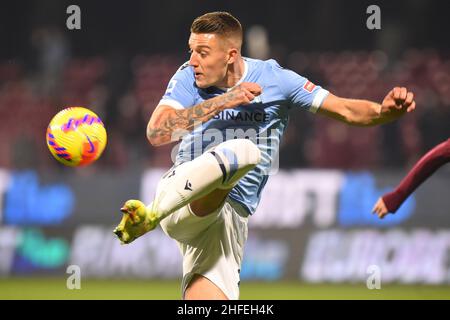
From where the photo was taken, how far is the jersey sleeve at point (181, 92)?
587cm

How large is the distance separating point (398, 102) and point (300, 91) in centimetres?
75

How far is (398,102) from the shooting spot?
18.0 ft

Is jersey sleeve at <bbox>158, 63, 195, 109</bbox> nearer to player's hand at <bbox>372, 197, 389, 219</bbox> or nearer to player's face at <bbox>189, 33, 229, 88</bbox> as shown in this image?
A: player's face at <bbox>189, 33, 229, 88</bbox>

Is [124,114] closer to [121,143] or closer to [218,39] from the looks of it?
[121,143]

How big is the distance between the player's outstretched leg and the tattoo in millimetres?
456

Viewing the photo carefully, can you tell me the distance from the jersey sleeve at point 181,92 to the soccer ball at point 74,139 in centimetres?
52

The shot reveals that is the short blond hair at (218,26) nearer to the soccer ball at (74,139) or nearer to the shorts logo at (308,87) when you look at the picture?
the shorts logo at (308,87)

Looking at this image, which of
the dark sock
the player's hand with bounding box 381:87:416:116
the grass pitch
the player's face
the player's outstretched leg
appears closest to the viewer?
the player's outstretched leg

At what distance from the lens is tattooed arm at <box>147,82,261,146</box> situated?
18.4 feet

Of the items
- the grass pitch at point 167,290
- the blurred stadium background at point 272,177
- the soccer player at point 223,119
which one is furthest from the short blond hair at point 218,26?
the blurred stadium background at point 272,177

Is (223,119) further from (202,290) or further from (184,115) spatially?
(202,290)

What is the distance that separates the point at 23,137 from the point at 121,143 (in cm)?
186

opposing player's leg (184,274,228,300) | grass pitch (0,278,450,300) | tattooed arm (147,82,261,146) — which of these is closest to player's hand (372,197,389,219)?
opposing player's leg (184,274,228,300)

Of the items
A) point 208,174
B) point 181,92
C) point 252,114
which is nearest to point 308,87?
point 252,114
